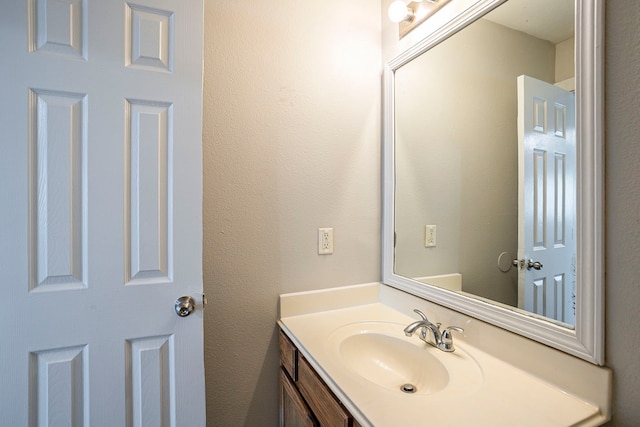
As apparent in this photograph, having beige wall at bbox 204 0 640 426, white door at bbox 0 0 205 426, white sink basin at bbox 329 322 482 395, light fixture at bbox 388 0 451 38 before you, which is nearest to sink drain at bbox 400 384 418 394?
white sink basin at bbox 329 322 482 395

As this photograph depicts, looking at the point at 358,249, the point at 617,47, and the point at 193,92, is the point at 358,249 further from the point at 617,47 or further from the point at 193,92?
the point at 617,47

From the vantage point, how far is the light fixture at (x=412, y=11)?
1.24 meters

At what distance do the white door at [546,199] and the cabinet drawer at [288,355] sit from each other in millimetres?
807

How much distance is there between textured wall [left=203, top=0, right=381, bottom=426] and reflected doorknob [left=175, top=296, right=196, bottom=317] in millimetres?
182

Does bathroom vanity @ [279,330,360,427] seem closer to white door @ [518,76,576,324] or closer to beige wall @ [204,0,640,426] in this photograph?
beige wall @ [204,0,640,426]

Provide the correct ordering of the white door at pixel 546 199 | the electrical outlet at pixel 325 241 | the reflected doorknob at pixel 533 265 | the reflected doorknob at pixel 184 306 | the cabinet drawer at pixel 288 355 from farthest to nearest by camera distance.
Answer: the electrical outlet at pixel 325 241, the cabinet drawer at pixel 288 355, the reflected doorknob at pixel 184 306, the reflected doorknob at pixel 533 265, the white door at pixel 546 199

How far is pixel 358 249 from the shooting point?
1.51m

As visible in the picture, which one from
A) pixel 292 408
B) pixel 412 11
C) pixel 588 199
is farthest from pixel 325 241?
pixel 412 11

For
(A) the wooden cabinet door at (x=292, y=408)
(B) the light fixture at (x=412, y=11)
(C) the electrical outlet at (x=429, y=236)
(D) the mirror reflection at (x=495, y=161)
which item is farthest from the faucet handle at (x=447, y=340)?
(B) the light fixture at (x=412, y=11)

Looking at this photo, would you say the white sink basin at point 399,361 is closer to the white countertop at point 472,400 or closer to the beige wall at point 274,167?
the white countertop at point 472,400

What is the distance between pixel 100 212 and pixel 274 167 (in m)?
0.65

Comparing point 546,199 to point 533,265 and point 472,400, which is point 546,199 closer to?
point 533,265

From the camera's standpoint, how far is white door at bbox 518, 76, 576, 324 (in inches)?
32.2

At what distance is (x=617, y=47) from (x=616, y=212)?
15.2 inches
